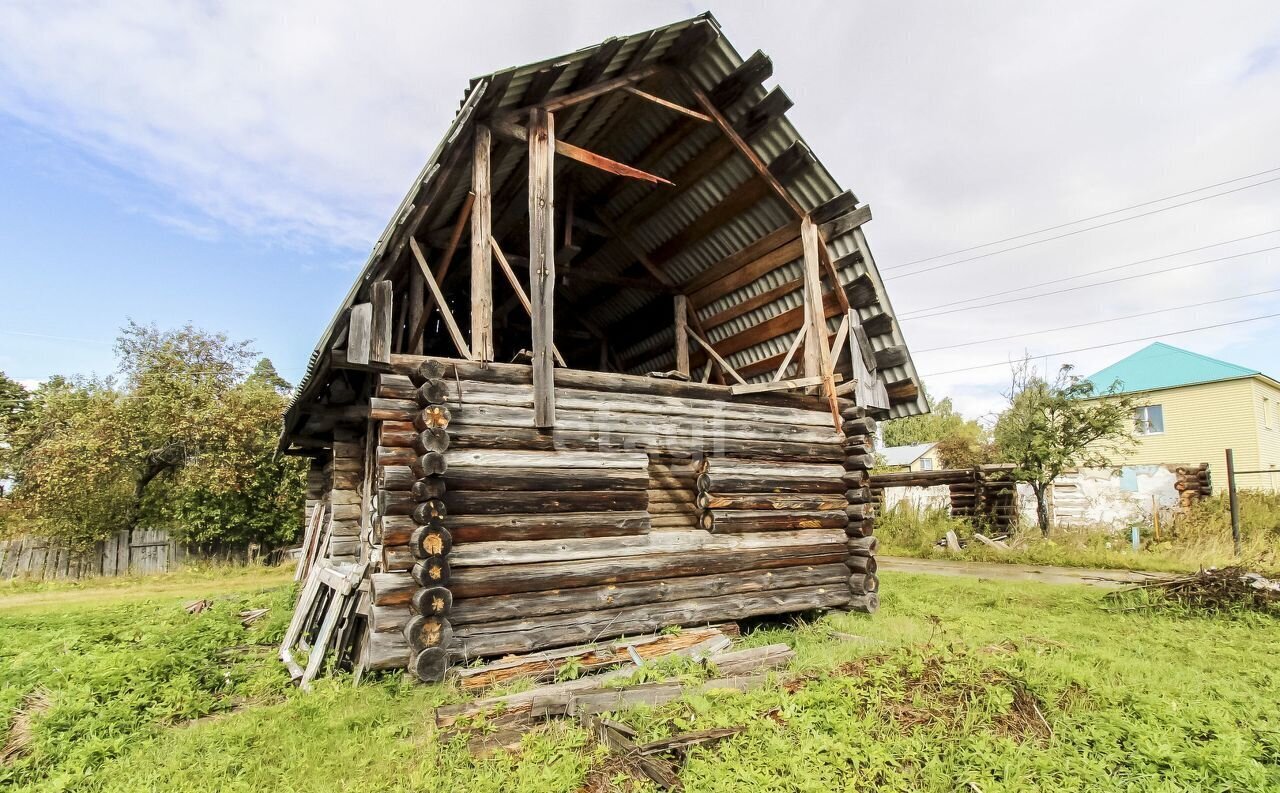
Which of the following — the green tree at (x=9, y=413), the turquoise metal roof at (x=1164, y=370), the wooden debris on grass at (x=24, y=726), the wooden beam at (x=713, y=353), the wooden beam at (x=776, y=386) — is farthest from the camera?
the turquoise metal roof at (x=1164, y=370)

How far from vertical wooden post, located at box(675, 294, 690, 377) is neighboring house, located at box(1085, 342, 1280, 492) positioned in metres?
22.7

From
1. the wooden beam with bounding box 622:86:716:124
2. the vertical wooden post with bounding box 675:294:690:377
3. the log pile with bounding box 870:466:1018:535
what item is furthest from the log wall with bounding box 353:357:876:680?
the log pile with bounding box 870:466:1018:535

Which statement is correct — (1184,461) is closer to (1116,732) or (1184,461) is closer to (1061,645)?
(1061,645)

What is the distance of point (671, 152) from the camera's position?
1016 cm

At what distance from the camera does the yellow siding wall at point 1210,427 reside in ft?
87.8

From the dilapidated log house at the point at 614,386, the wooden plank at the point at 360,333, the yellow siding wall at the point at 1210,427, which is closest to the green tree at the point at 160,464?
the dilapidated log house at the point at 614,386

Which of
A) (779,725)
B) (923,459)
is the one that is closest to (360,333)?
(779,725)

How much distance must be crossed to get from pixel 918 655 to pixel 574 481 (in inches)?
162

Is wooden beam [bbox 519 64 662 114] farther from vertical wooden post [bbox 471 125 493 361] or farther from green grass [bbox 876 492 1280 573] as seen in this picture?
green grass [bbox 876 492 1280 573]

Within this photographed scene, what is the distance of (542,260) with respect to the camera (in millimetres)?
7746

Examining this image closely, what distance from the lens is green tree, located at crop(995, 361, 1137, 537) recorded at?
1909 centimetres

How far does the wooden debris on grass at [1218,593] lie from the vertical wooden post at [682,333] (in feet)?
26.4

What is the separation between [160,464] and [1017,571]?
2719 centimetres

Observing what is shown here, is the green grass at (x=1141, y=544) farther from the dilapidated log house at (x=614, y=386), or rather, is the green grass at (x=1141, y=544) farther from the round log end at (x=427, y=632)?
the round log end at (x=427, y=632)
